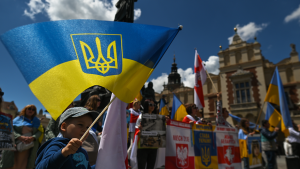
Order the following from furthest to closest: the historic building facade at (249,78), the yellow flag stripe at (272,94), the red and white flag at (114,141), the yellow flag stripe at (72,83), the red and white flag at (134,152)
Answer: the historic building facade at (249,78) < the yellow flag stripe at (272,94) < the red and white flag at (134,152) < the red and white flag at (114,141) < the yellow flag stripe at (72,83)

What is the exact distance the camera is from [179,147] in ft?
12.7

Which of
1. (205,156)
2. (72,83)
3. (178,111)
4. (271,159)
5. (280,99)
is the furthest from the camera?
(178,111)

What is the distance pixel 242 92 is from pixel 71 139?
87.8ft

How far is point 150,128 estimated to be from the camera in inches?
146

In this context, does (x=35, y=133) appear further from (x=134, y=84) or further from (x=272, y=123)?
(x=272, y=123)

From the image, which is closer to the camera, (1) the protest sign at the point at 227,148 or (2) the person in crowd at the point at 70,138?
(2) the person in crowd at the point at 70,138

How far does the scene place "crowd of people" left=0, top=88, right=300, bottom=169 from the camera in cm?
145

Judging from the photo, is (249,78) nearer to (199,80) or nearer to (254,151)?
(254,151)

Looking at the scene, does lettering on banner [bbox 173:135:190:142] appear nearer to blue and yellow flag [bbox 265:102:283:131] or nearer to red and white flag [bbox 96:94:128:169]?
red and white flag [bbox 96:94:128:169]

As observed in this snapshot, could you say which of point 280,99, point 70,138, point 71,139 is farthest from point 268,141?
point 71,139

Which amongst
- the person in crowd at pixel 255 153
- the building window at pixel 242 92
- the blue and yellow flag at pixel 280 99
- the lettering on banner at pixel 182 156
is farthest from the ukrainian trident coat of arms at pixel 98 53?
the building window at pixel 242 92

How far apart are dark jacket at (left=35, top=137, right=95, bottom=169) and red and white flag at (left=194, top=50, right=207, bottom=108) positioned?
186 inches

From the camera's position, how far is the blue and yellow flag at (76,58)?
5.57 feet

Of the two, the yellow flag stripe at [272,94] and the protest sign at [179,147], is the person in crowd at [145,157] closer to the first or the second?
the protest sign at [179,147]
